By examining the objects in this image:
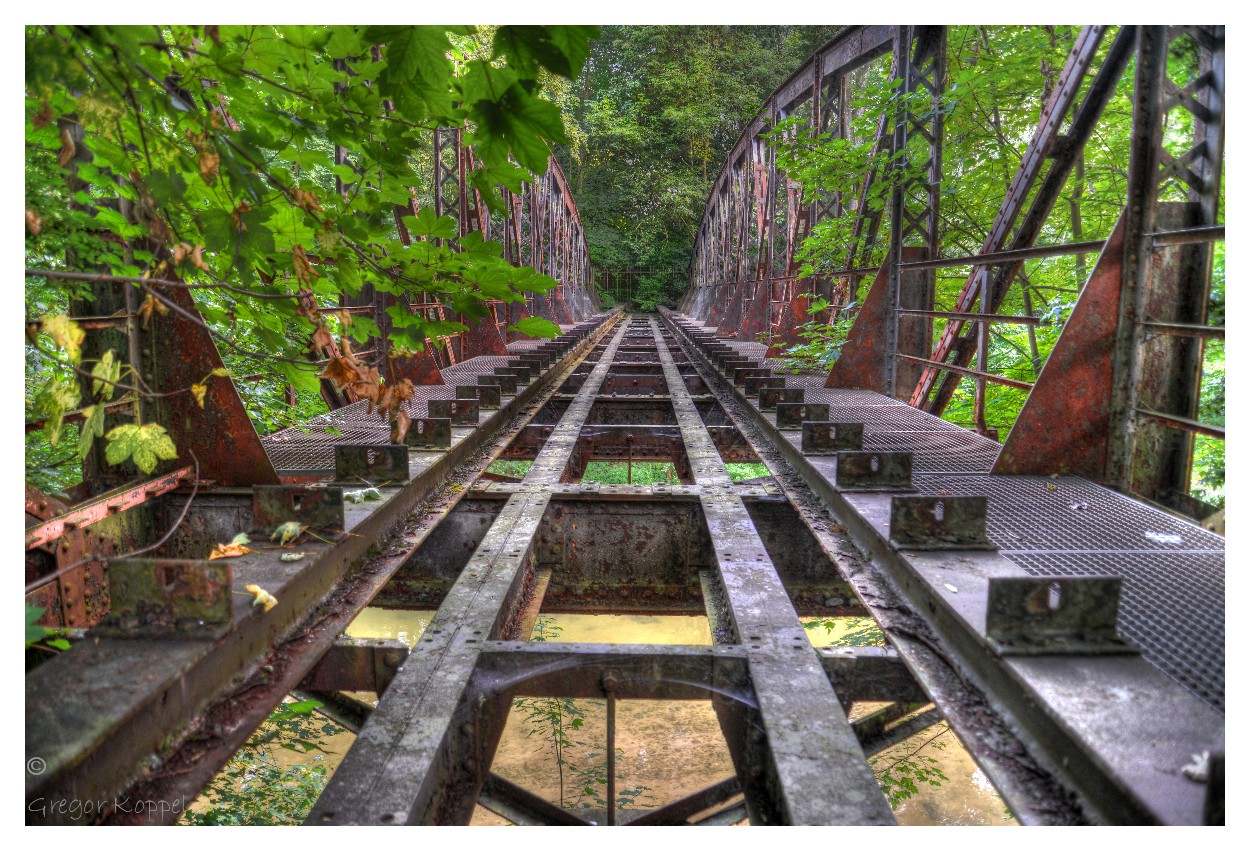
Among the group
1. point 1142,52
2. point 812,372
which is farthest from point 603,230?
point 1142,52

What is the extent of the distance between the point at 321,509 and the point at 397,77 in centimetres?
170

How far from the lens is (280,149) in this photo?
1828 millimetres

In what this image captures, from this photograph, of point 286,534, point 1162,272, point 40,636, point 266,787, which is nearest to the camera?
point 40,636

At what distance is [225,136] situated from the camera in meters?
1.73

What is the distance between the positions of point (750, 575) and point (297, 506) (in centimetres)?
164

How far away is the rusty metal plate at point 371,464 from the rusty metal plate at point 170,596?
4.87ft

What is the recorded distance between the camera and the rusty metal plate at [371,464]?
3.43 m

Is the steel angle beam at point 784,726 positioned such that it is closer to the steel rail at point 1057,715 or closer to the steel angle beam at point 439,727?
the steel rail at point 1057,715

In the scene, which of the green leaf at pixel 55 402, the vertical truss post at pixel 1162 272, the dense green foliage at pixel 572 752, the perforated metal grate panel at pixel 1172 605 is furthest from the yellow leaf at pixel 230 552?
the dense green foliage at pixel 572 752

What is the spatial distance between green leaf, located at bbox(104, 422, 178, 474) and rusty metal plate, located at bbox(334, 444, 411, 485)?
4.12 feet

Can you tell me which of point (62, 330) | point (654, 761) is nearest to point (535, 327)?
point (62, 330)

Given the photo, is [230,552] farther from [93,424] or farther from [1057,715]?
[1057,715]

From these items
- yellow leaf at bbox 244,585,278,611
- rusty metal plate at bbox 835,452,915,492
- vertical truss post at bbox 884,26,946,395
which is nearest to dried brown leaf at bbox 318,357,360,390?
yellow leaf at bbox 244,585,278,611

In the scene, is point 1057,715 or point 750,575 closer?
point 1057,715
